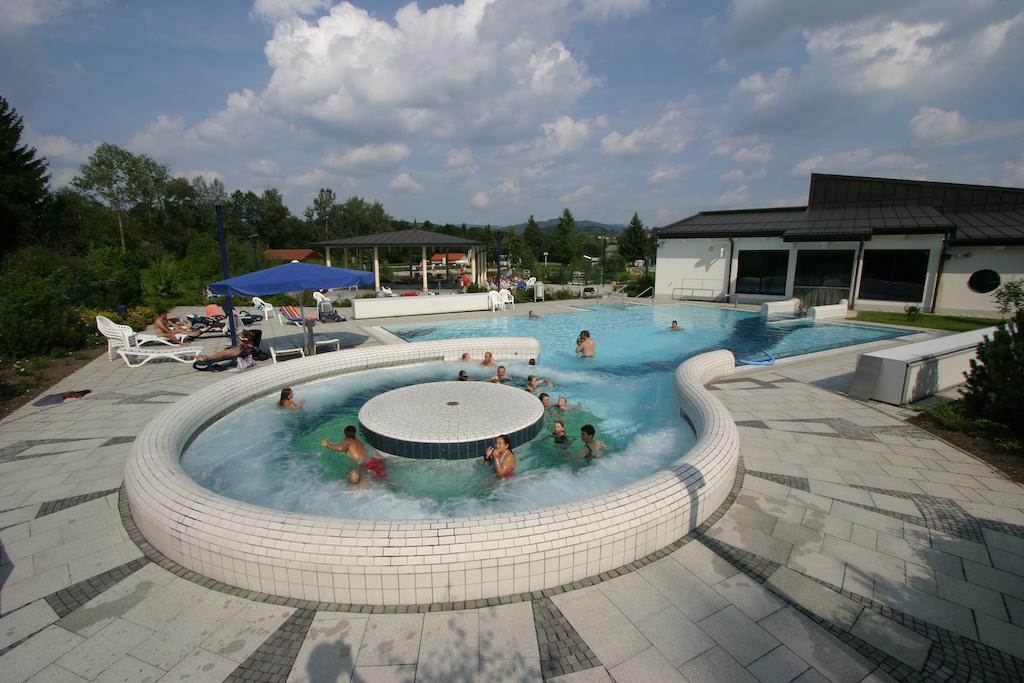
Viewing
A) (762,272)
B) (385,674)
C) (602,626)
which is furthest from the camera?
(762,272)

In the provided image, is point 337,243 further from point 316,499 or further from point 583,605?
point 583,605

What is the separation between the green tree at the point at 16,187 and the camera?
28.4 m

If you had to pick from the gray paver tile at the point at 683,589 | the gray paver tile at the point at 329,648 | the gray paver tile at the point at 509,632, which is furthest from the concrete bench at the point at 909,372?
the gray paver tile at the point at 329,648

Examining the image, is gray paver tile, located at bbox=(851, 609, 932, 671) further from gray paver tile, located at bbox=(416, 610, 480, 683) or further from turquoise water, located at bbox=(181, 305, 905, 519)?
turquoise water, located at bbox=(181, 305, 905, 519)

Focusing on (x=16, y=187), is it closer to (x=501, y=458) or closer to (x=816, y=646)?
(x=501, y=458)

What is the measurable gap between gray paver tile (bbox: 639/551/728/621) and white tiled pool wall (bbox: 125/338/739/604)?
206mm

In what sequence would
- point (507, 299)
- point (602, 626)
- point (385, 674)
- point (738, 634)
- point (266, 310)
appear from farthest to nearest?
point (507, 299) < point (266, 310) < point (602, 626) < point (738, 634) < point (385, 674)

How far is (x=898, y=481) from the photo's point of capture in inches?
225

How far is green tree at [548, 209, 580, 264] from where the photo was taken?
6550 cm

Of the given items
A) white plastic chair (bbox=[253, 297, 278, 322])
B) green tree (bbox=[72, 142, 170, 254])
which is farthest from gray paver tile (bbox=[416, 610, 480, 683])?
green tree (bbox=[72, 142, 170, 254])

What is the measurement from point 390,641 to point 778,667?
2629mm

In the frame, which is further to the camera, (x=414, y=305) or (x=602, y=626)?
(x=414, y=305)

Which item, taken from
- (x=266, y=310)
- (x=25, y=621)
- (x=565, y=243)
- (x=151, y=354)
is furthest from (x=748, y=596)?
(x=565, y=243)

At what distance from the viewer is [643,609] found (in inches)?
141
